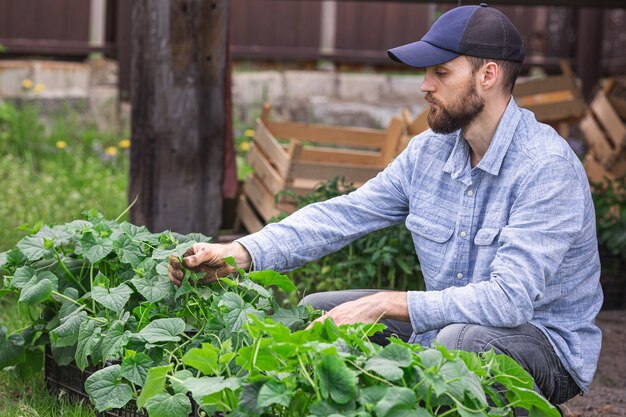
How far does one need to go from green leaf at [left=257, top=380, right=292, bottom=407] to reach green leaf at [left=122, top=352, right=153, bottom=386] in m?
0.60

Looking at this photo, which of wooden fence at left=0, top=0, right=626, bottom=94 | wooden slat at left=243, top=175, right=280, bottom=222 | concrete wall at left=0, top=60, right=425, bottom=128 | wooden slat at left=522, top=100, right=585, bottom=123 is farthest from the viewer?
wooden fence at left=0, top=0, right=626, bottom=94

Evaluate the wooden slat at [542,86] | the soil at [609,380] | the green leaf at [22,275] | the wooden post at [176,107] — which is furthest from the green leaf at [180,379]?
the wooden slat at [542,86]

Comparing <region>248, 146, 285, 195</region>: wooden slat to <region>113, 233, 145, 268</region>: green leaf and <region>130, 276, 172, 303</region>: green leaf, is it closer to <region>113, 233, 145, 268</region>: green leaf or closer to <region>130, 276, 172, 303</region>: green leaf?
<region>113, 233, 145, 268</region>: green leaf

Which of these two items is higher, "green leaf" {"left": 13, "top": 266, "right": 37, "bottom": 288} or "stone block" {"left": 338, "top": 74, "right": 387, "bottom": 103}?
"stone block" {"left": 338, "top": 74, "right": 387, "bottom": 103}

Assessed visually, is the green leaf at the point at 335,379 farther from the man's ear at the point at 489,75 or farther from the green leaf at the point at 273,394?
the man's ear at the point at 489,75

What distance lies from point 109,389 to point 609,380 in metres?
2.54

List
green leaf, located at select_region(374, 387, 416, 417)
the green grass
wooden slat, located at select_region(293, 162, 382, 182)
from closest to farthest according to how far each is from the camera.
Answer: green leaf, located at select_region(374, 387, 416, 417) → the green grass → wooden slat, located at select_region(293, 162, 382, 182)

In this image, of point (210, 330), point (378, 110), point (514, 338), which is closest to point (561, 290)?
point (514, 338)

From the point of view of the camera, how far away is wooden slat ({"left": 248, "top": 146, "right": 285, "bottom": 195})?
19.1ft

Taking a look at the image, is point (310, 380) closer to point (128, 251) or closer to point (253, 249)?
point (253, 249)

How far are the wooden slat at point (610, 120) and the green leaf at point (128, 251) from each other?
4.98 m

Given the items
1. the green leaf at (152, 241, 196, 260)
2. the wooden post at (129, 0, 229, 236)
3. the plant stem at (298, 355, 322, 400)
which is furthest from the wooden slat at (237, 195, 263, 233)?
the plant stem at (298, 355, 322, 400)

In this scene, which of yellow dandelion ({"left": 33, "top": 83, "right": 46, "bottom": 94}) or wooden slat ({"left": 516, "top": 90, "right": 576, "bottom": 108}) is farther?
yellow dandelion ({"left": 33, "top": 83, "right": 46, "bottom": 94})

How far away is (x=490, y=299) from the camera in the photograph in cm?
285
